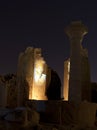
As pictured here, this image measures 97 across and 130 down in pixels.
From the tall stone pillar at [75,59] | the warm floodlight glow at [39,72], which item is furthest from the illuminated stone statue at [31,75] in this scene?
the tall stone pillar at [75,59]

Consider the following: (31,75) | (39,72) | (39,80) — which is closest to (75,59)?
(31,75)

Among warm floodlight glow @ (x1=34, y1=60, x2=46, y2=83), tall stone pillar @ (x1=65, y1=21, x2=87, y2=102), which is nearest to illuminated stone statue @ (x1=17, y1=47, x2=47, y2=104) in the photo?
warm floodlight glow @ (x1=34, y1=60, x2=46, y2=83)

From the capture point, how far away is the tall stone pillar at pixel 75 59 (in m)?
28.1

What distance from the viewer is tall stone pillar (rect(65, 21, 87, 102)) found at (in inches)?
1105

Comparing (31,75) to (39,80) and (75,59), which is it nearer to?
(39,80)

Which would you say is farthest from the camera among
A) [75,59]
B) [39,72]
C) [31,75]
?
[39,72]

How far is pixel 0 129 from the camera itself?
19094 millimetres

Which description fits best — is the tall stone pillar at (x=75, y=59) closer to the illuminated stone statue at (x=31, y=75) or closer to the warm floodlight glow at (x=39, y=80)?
the illuminated stone statue at (x=31, y=75)

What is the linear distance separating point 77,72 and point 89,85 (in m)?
9.32

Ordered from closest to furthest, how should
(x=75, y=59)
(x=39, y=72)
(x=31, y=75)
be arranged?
(x=75, y=59) → (x=31, y=75) → (x=39, y=72)

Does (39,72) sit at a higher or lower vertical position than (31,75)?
higher

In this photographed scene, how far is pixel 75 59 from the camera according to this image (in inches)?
1136

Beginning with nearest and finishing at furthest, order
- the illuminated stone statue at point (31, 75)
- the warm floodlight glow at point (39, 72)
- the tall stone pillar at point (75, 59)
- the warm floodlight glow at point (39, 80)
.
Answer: the tall stone pillar at point (75, 59) < the illuminated stone statue at point (31, 75) < the warm floodlight glow at point (39, 80) < the warm floodlight glow at point (39, 72)

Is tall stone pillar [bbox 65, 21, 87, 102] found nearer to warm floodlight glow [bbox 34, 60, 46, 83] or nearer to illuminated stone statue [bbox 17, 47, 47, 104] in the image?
illuminated stone statue [bbox 17, 47, 47, 104]
